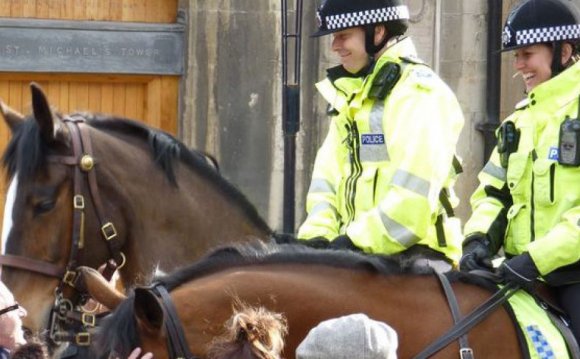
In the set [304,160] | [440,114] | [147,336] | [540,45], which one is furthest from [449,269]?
[304,160]

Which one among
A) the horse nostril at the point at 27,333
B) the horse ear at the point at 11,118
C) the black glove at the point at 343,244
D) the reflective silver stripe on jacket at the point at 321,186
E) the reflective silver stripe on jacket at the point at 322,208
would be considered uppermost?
the horse ear at the point at 11,118

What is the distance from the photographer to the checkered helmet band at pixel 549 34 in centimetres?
622

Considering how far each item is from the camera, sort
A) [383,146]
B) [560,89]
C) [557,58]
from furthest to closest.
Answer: [557,58]
[560,89]
[383,146]

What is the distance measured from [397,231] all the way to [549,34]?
3.98ft

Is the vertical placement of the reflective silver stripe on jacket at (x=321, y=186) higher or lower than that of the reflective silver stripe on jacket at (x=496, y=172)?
lower

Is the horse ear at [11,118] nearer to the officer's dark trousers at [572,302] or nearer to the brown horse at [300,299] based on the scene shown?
the brown horse at [300,299]

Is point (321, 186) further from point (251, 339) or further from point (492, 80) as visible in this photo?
point (492, 80)

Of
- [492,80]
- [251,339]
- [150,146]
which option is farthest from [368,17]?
[492,80]

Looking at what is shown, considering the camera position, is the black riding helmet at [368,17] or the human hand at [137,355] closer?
the human hand at [137,355]

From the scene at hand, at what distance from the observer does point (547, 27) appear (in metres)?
6.24

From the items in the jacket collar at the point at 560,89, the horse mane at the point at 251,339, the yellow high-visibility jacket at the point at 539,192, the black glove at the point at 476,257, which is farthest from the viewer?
the jacket collar at the point at 560,89

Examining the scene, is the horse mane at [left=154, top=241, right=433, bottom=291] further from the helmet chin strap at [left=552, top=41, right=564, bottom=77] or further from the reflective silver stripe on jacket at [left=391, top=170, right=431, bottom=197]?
the helmet chin strap at [left=552, top=41, right=564, bottom=77]

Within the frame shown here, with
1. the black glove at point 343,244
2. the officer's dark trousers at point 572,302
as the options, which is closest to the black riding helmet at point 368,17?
the black glove at point 343,244

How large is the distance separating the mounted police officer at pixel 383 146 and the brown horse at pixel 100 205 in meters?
0.65
